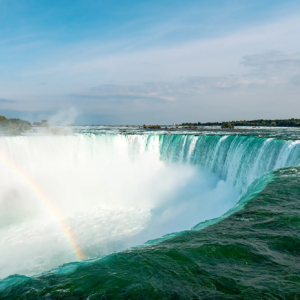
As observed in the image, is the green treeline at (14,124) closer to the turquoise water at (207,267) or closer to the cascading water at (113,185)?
the cascading water at (113,185)

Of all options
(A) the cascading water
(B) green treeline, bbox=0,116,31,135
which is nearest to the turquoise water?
(A) the cascading water

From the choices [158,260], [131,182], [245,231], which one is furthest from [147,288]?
[131,182]

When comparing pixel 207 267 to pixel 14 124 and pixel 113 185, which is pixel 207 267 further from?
pixel 14 124

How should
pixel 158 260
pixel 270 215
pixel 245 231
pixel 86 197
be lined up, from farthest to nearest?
pixel 86 197 < pixel 270 215 < pixel 245 231 < pixel 158 260

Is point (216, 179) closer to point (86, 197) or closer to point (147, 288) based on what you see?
point (86, 197)

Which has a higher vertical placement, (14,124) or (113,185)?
(14,124)

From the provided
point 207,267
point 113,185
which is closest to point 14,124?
point 113,185

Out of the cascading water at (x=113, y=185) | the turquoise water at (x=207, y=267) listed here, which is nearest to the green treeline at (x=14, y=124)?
the cascading water at (x=113, y=185)

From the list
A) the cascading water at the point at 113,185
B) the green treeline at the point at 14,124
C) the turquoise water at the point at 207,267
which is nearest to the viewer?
the turquoise water at the point at 207,267
